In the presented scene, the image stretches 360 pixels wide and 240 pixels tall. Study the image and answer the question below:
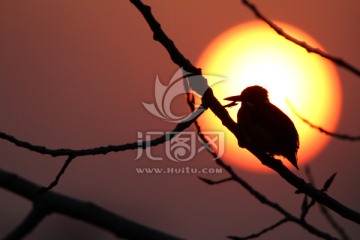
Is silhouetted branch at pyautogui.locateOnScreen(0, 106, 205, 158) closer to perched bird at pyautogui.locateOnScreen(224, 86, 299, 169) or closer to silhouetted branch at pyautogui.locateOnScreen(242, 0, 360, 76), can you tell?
silhouetted branch at pyautogui.locateOnScreen(242, 0, 360, 76)

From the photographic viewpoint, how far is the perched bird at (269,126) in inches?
219

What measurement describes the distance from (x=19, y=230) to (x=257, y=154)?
2.16m

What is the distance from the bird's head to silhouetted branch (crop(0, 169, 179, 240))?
4376 millimetres

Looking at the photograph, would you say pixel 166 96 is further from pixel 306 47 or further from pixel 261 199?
pixel 306 47

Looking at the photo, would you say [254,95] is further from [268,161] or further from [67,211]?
[67,211]

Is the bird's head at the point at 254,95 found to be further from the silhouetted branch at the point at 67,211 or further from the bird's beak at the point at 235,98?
the silhouetted branch at the point at 67,211

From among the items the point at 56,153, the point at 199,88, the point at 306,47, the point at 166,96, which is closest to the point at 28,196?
the point at 56,153

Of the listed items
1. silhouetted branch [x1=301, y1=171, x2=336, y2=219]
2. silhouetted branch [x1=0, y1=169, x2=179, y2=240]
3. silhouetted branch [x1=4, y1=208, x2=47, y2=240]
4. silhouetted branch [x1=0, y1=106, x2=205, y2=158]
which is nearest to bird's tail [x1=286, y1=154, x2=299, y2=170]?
silhouetted branch [x1=301, y1=171, x2=336, y2=219]

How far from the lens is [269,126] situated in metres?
5.79

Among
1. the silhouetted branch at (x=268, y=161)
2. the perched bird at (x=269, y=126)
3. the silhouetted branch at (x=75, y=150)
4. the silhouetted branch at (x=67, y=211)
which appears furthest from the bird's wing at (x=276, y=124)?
the silhouetted branch at (x=67, y=211)

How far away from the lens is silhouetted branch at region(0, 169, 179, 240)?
6.47 ft

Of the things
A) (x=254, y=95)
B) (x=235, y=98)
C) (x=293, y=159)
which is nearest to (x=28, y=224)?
(x=235, y=98)

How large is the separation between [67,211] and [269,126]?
13.4 ft

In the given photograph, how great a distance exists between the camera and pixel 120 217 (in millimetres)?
2027
